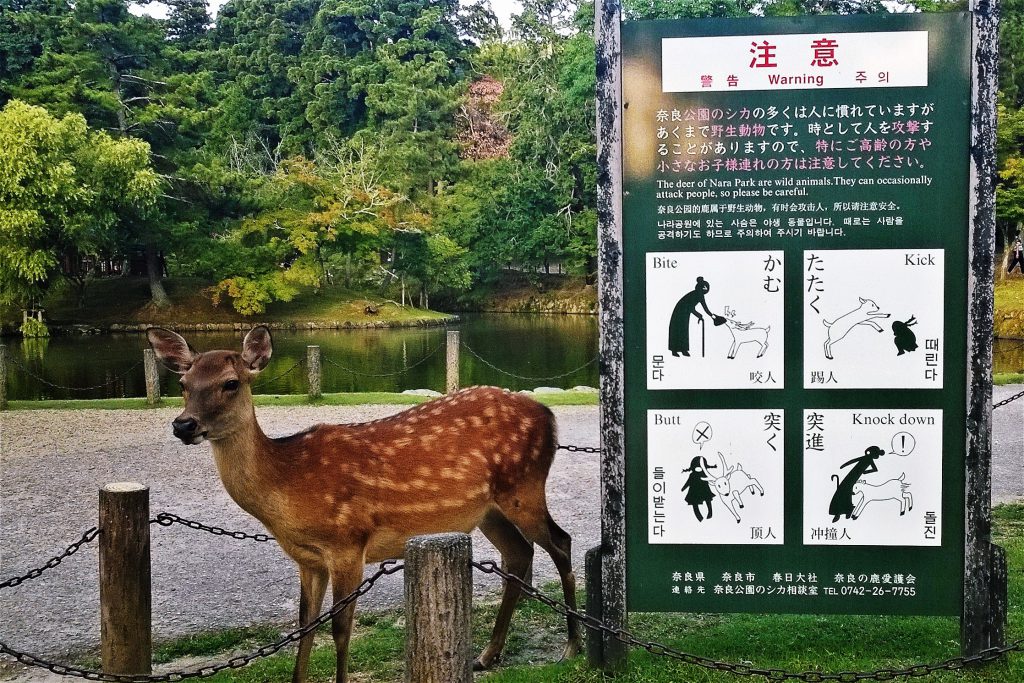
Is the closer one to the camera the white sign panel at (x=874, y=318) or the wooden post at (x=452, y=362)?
the white sign panel at (x=874, y=318)

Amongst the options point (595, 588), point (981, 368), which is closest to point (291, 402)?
point (595, 588)

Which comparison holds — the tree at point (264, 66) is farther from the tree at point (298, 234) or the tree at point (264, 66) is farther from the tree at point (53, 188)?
the tree at point (53, 188)

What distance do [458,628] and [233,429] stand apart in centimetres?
122

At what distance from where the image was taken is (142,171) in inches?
938

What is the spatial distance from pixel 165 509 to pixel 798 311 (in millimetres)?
4935

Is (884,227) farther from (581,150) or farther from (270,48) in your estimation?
(270,48)

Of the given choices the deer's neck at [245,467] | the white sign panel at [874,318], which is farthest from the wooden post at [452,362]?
the white sign panel at [874,318]

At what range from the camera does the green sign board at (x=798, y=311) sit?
3273mm

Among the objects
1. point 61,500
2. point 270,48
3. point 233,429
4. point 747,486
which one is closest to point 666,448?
A: point 747,486

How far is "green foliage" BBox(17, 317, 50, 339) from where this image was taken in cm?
2405

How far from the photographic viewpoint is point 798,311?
332 cm

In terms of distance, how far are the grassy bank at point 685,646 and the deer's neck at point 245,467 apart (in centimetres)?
80

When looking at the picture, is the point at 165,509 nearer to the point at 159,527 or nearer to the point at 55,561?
the point at 159,527

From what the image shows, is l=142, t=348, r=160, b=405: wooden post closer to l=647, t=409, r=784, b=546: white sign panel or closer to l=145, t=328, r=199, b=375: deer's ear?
l=145, t=328, r=199, b=375: deer's ear
